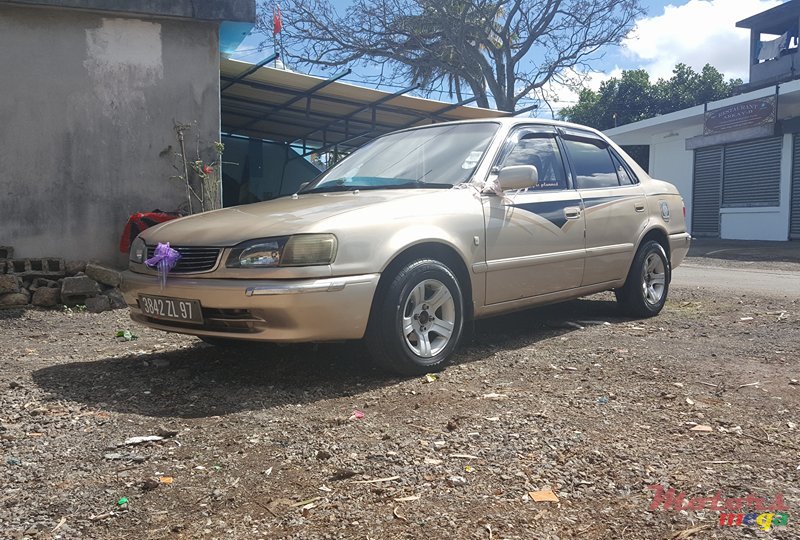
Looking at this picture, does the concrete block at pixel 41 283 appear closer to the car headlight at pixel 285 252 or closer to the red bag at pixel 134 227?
the red bag at pixel 134 227

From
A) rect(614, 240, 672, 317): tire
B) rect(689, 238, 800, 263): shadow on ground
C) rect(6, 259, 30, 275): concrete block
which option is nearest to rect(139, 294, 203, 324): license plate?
rect(6, 259, 30, 275): concrete block

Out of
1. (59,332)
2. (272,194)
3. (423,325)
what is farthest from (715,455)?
(272,194)

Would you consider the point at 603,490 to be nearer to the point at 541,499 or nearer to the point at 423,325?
the point at 541,499

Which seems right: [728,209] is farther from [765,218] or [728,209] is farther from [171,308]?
[171,308]

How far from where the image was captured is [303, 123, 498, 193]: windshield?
4539mm

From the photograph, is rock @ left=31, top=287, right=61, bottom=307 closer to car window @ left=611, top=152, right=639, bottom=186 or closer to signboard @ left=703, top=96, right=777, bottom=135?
car window @ left=611, top=152, right=639, bottom=186

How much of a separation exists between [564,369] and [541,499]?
6.02ft

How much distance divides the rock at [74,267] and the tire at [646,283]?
500 centimetres

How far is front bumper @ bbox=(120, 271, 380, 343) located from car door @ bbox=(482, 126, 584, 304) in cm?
105

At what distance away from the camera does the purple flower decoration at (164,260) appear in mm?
3798

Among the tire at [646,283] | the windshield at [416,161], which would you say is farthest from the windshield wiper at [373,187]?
the tire at [646,283]

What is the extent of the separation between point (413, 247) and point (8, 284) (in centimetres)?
434

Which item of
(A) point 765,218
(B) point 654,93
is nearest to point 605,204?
(A) point 765,218

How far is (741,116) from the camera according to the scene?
60.8ft
